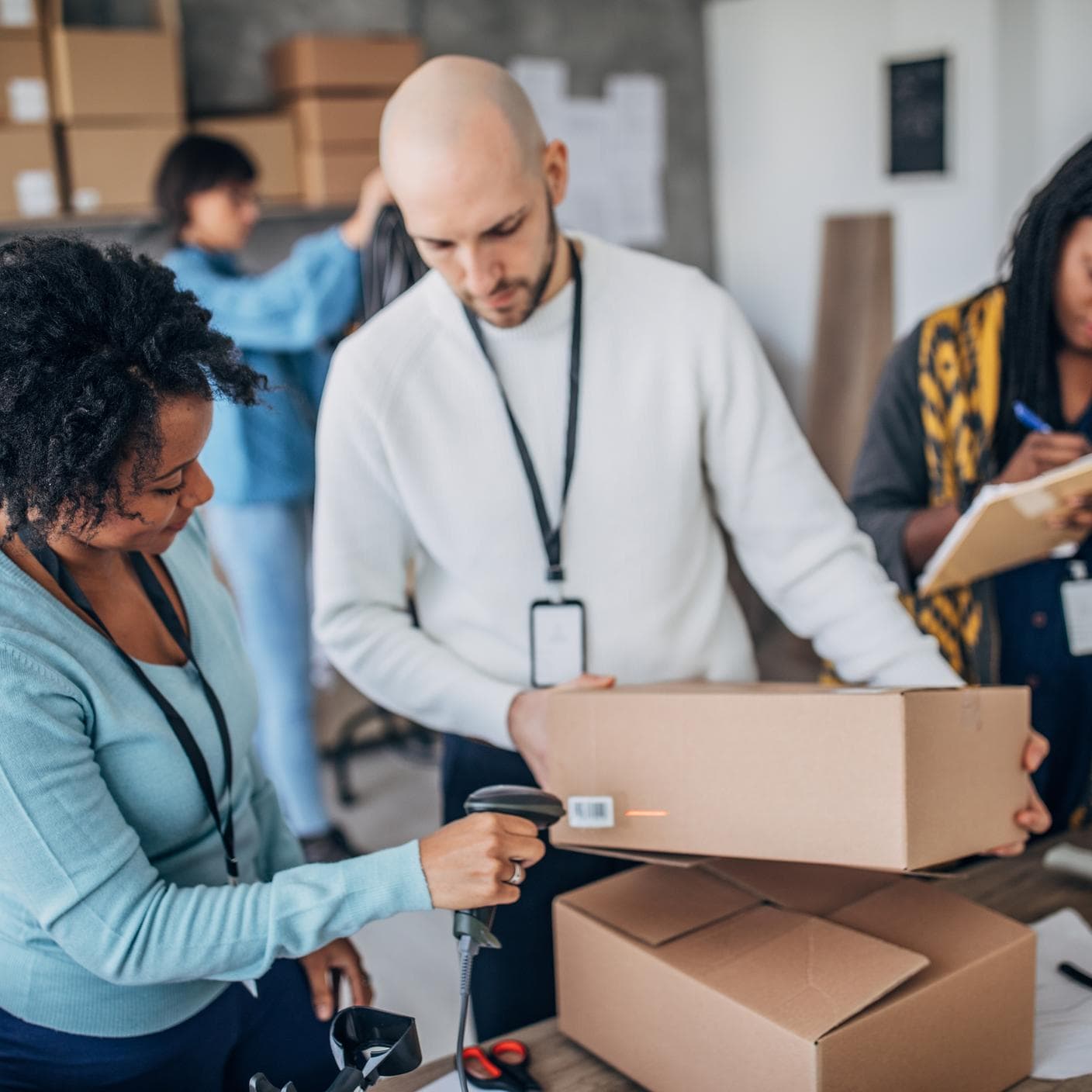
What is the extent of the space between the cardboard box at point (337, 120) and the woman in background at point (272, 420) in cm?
45

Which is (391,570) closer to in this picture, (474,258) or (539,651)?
(539,651)

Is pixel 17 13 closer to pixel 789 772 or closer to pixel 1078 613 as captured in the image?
pixel 1078 613

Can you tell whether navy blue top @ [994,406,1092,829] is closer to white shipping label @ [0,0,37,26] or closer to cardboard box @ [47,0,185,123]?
cardboard box @ [47,0,185,123]

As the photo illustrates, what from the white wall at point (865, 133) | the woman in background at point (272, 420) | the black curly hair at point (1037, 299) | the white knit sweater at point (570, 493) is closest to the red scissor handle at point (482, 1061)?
the white knit sweater at point (570, 493)

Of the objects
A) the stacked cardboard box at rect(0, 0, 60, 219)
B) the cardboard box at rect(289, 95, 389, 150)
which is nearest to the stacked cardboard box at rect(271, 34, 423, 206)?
the cardboard box at rect(289, 95, 389, 150)

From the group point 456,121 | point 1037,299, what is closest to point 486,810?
point 456,121

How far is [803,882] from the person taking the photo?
3.89ft

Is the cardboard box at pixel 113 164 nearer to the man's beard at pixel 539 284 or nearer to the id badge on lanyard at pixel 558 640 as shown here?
the man's beard at pixel 539 284

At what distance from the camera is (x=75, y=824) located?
0.95 meters

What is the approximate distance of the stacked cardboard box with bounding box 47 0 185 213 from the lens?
315 cm

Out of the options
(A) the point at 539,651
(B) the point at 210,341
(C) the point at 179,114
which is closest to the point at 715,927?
(A) the point at 539,651

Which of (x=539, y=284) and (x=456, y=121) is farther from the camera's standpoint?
(x=539, y=284)

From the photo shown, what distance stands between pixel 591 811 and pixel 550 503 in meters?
0.46

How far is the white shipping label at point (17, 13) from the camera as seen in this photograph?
10.1 feet
